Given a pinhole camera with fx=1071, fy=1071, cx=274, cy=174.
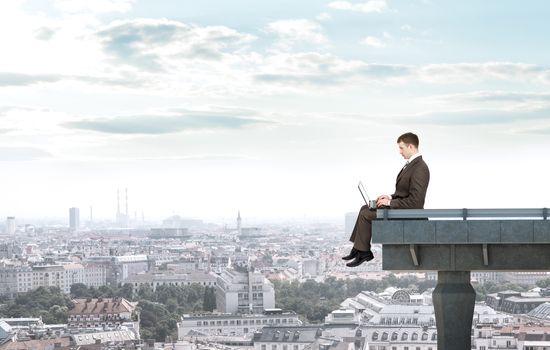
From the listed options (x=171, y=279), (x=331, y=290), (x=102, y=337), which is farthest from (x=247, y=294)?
(x=102, y=337)

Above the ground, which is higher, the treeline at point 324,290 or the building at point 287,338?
the treeline at point 324,290

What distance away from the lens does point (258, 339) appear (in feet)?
136

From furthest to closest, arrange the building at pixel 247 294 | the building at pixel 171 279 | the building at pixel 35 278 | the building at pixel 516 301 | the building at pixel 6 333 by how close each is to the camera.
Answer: the building at pixel 35 278, the building at pixel 171 279, the building at pixel 247 294, the building at pixel 516 301, the building at pixel 6 333

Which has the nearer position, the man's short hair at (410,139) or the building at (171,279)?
the man's short hair at (410,139)

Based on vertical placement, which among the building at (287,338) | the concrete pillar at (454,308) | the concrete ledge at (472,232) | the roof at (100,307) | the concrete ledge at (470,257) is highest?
the concrete ledge at (472,232)

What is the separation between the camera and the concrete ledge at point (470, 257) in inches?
227

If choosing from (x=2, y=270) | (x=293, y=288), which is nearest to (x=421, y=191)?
(x=293, y=288)

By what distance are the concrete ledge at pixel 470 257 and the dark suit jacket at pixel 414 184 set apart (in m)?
0.23

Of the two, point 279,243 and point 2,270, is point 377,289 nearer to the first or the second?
point 2,270

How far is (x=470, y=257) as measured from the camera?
580 centimetres

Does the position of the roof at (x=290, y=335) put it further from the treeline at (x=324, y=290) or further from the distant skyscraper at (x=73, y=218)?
the distant skyscraper at (x=73, y=218)

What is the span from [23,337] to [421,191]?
37.1 m

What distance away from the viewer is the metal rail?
5684 millimetres

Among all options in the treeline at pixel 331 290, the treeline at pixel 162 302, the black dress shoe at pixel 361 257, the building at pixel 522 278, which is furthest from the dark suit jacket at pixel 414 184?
the building at pixel 522 278
